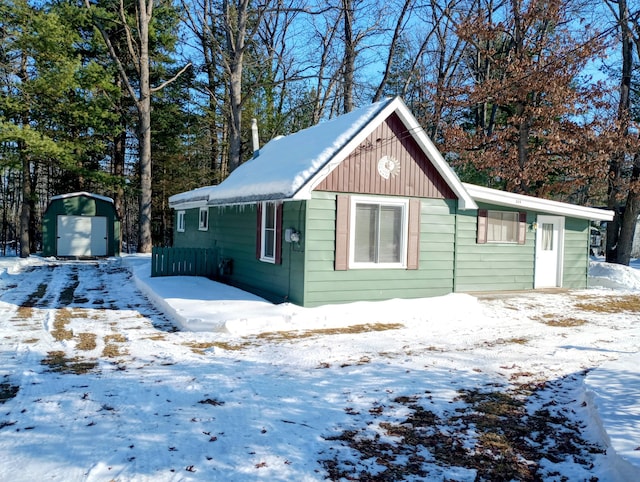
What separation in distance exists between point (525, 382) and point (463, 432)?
5.50 ft

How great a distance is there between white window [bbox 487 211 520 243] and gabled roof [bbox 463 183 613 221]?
26 cm

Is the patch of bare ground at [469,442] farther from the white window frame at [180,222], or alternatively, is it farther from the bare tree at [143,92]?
the bare tree at [143,92]

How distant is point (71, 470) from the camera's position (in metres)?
3.01

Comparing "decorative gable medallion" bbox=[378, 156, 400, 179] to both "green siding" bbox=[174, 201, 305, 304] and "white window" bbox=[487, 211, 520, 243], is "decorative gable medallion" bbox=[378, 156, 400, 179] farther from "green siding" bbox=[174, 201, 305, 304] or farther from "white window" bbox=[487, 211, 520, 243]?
"white window" bbox=[487, 211, 520, 243]

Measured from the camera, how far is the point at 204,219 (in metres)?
14.1

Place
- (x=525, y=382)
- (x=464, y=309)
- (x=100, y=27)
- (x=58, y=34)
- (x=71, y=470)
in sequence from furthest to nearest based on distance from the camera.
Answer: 1. (x=100, y=27)
2. (x=58, y=34)
3. (x=464, y=309)
4. (x=525, y=382)
5. (x=71, y=470)

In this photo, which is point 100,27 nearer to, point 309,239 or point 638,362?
point 309,239

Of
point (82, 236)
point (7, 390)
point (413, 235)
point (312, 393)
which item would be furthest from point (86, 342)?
point (82, 236)

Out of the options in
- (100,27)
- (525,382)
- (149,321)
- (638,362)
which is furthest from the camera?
(100,27)

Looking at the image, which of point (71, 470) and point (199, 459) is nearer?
point (71, 470)

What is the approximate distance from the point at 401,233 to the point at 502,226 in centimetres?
363

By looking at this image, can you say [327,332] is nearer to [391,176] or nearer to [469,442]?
[391,176]

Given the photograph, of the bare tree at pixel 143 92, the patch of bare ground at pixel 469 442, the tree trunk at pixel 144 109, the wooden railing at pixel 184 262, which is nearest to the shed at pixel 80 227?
the bare tree at pixel 143 92

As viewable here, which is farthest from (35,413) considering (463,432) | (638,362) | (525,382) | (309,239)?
(638,362)
